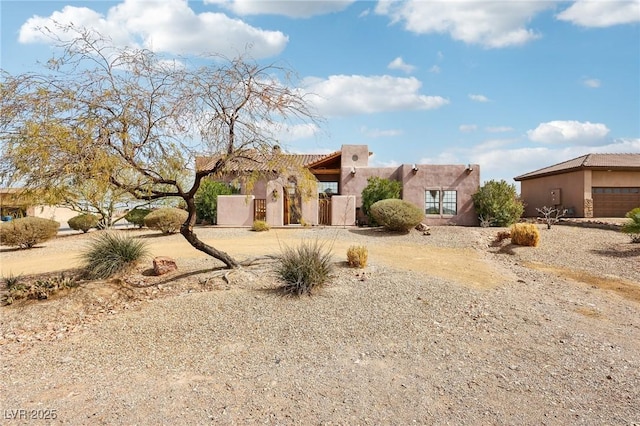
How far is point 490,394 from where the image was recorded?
4.91 metres

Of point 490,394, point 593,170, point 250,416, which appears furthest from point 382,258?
point 593,170

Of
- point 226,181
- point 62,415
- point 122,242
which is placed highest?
point 226,181

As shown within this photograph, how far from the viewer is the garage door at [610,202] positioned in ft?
86.0

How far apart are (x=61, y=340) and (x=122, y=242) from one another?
16.1ft

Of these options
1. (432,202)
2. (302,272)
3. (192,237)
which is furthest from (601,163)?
(192,237)

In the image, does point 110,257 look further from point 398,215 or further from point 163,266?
point 398,215

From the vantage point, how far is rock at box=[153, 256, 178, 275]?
10.9 metres

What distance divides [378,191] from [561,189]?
13808 millimetres

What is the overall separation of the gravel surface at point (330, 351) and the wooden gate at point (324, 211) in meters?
12.9

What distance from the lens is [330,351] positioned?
6.12 m

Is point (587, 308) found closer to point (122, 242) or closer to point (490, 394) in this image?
point (490, 394)

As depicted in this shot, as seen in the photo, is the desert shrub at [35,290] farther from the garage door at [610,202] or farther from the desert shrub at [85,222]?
the garage door at [610,202]

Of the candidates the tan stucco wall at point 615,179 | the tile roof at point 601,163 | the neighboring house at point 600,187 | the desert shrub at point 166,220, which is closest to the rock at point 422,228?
the desert shrub at point 166,220

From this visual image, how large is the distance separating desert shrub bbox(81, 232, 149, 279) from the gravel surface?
2.47 ft
